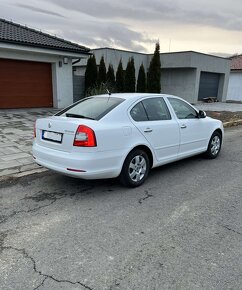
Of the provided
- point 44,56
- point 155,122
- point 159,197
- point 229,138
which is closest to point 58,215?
point 159,197

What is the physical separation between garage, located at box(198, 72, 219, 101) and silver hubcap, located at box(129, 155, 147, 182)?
1888cm

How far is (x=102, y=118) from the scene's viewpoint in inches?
172

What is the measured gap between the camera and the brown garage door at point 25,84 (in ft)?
40.9

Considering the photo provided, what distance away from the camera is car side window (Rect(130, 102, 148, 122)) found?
4.76 metres

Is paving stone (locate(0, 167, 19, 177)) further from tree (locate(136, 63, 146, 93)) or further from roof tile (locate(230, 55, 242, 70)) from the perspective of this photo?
roof tile (locate(230, 55, 242, 70))

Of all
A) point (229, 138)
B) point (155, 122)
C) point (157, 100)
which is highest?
point (157, 100)

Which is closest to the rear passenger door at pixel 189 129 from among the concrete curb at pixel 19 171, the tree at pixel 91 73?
the concrete curb at pixel 19 171

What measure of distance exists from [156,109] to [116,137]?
129 centimetres

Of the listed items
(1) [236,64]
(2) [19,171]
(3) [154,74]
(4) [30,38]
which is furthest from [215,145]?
(1) [236,64]

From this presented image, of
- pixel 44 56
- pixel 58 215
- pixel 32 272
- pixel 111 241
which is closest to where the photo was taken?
pixel 32 272

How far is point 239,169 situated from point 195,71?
52.1 ft

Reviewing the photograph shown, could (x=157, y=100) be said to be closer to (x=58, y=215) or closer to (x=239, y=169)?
(x=239, y=169)

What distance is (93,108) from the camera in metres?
4.78

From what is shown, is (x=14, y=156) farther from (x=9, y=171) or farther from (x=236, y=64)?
(x=236, y=64)
